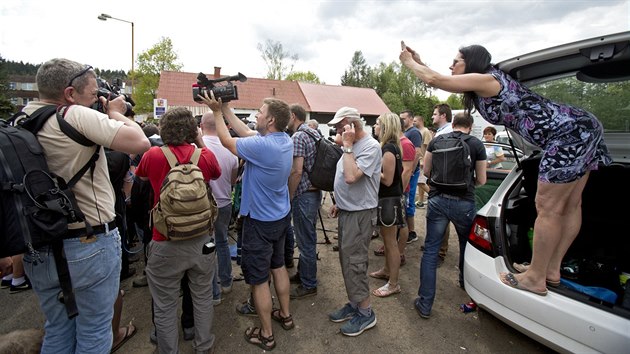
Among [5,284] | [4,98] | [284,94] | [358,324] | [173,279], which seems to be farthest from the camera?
[284,94]

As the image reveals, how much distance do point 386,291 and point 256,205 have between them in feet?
6.04

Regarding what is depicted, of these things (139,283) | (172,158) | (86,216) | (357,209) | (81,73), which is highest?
(81,73)

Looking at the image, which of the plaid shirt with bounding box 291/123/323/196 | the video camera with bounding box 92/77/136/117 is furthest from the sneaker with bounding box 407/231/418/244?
the video camera with bounding box 92/77/136/117

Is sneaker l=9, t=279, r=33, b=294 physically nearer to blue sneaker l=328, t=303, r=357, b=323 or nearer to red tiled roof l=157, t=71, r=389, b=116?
blue sneaker l=328, t=303, r=357, b=323

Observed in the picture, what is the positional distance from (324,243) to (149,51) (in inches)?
1098

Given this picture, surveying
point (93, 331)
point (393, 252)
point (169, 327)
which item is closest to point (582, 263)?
point (393, 252)

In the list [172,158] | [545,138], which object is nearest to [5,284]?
[172,158]

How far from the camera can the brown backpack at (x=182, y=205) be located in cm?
201

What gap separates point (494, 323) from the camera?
282 cm

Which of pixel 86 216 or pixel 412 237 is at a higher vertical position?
pixel 86 216

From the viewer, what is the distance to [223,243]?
325 cm

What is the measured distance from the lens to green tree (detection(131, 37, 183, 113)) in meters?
25.4

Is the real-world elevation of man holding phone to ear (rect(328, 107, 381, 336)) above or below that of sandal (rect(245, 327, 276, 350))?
above

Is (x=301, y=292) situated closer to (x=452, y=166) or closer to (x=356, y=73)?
(x=452, y=166)
